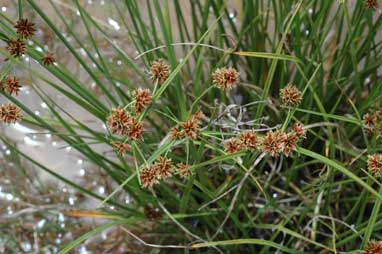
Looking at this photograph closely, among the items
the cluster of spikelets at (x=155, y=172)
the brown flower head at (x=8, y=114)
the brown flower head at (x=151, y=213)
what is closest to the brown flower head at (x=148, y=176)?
the cluster of spikelets at (x=155, y=172)

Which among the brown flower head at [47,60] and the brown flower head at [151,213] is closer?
the brown flower head at [47,60]

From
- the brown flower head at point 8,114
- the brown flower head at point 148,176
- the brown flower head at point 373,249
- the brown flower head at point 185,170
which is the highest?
the brown flower head at point 8,114

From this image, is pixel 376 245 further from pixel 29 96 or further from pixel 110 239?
pixel 29 96

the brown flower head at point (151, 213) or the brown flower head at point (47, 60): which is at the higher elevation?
the brown flower head at point (47, 60)

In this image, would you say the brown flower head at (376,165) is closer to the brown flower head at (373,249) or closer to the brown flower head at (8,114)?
the brown flower head at (373,249)

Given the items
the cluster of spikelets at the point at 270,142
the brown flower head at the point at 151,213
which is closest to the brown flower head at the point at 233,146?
the cluster of spikelets at the point at 270,142

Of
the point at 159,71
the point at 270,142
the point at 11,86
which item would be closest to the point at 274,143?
the point at 270,142

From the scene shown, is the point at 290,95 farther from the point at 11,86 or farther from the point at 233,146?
the point at 11,86
